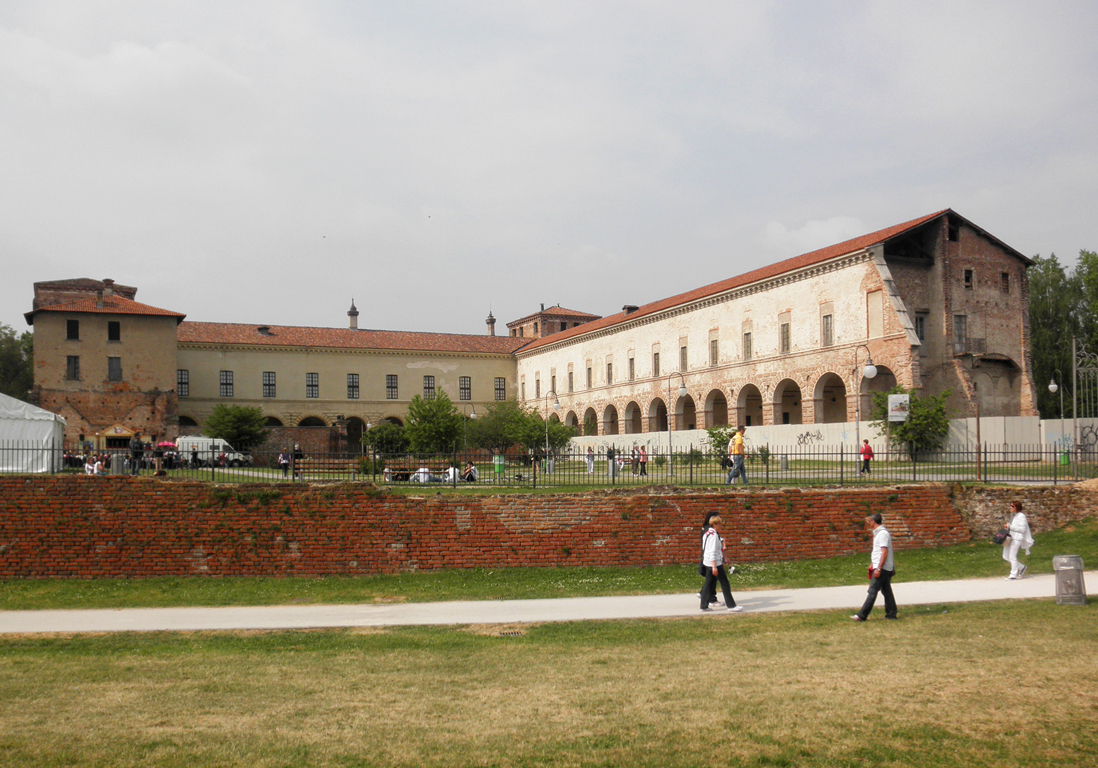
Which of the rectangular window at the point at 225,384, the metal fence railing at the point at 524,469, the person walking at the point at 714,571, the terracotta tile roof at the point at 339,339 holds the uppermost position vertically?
the terracotta tile roof at the point at 339,339

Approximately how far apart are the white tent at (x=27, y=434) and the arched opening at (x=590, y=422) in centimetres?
3517

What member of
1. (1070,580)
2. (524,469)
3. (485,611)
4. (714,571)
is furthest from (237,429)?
(1070,580)

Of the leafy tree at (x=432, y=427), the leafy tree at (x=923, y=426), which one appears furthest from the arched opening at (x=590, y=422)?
the leafy tree at (x=923, y=426)

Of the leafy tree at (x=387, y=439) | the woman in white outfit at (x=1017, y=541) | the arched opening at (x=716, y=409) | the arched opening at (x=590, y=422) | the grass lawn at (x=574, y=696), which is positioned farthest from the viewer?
the arched opening at (x=590, y=422)

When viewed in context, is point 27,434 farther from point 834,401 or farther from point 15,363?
point 15,363

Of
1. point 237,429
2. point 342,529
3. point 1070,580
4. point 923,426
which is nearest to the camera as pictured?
point 1070,580

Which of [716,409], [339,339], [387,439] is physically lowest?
[387,439]

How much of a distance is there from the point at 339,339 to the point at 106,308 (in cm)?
1603

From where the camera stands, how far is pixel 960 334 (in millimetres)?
35688

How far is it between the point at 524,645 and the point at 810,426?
28.3 meters

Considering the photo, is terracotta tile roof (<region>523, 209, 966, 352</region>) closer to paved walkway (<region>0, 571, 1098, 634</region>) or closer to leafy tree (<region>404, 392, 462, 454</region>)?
leafy tree (<region>404, 392, 462, 454</region>)

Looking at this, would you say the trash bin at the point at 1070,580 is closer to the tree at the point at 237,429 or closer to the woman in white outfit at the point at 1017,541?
the woman in white outfit at the point at 1017,541

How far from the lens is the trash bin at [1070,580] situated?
1035 centimetres

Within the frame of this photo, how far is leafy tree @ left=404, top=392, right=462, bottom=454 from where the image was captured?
117ft
